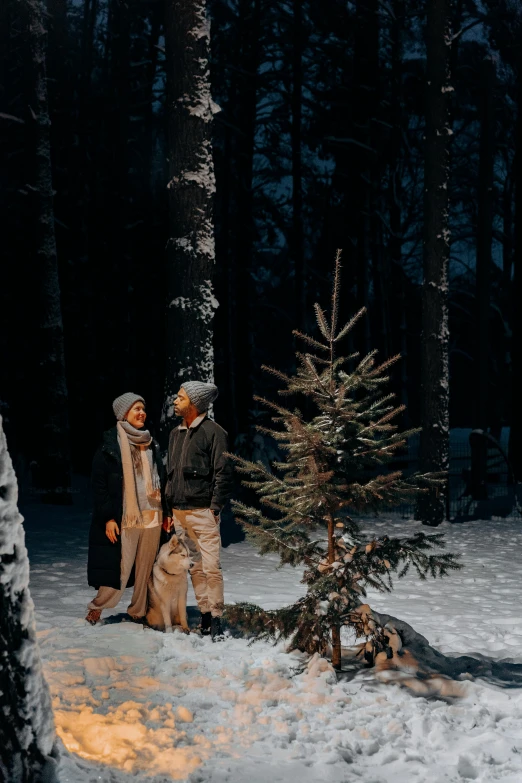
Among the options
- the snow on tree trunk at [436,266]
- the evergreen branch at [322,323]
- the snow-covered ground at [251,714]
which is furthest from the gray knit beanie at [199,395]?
the snow on tree trunk at [436,266]

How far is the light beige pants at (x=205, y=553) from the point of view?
261 inches

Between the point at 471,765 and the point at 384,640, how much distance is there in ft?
4.99

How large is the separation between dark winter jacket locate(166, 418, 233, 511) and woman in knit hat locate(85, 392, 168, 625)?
229 millimetres

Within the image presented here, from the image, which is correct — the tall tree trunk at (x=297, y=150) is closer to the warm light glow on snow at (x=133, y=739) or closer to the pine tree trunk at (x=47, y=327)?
the pine tree trunk at (x=47, y=327)

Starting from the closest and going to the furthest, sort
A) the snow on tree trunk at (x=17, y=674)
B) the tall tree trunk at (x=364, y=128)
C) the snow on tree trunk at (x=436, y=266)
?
the snow on tree trunk at (x=17, y=674), the snow on tree trunk at (x=436, y=266), the tall tree trunk at (x=364, y=128)

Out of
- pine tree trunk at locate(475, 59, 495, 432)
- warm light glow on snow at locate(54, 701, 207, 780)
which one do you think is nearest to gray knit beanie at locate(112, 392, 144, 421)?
warm light glow on snow at locate(54, 701, 207, 780)

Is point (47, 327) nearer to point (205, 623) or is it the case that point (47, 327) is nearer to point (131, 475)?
point (131, 475)

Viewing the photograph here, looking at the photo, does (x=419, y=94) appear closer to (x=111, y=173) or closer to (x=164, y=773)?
(x=111, y=173)

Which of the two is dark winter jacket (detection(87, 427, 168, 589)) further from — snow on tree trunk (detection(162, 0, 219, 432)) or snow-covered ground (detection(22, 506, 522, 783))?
snow on tree trunk (detection(162, 0, 219, 432))

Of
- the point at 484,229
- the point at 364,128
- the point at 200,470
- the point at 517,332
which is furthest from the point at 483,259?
the point at 200,470

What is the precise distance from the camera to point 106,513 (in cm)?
678

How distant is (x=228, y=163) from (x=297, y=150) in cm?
239

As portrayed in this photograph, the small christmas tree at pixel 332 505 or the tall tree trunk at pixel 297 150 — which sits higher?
the tall tree trunk at pixel 297 150

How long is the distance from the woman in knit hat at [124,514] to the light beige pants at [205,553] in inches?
10.0
